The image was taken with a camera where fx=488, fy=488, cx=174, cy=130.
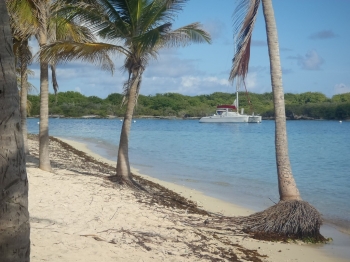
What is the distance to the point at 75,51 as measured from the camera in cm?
1155

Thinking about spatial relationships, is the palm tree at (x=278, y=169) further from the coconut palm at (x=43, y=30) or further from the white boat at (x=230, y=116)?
the white boat at (x=230, y=116)

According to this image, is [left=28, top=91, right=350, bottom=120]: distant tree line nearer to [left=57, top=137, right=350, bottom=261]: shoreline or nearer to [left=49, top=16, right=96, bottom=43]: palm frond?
[left=57, top=137, right=350, bottom=261]: shoreline

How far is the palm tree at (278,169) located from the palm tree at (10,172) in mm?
6250

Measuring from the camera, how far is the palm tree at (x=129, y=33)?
1168 cm

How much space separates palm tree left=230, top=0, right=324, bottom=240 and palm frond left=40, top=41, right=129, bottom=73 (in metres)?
3.76

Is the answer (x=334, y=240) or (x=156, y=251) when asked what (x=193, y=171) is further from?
(x=156, y=251)

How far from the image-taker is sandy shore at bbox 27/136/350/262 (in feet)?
20.4

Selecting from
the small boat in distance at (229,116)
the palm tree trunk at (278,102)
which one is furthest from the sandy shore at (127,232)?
the small boat in distance at (229,116)

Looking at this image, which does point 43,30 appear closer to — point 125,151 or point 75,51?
point 75,51

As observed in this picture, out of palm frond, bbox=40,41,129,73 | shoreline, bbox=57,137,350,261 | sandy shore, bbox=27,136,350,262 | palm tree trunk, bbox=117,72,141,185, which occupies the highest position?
palm frond, bbox=40,41,129,73

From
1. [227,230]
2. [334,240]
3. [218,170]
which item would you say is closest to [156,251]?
[227,230]

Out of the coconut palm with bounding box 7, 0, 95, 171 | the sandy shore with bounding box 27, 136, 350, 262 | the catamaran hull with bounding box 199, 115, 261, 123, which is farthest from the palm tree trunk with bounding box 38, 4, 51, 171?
the catamaran hull with bounding box 199, 115, 261, 123

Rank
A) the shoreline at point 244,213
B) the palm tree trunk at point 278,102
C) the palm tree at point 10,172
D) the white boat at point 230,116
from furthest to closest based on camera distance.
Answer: the white boat at point 230,116 < the palm tree trunk at point 278,102 < the shoreline at point 244,213 < the palm tree at point 10,172

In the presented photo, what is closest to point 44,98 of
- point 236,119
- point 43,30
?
point 43,30
